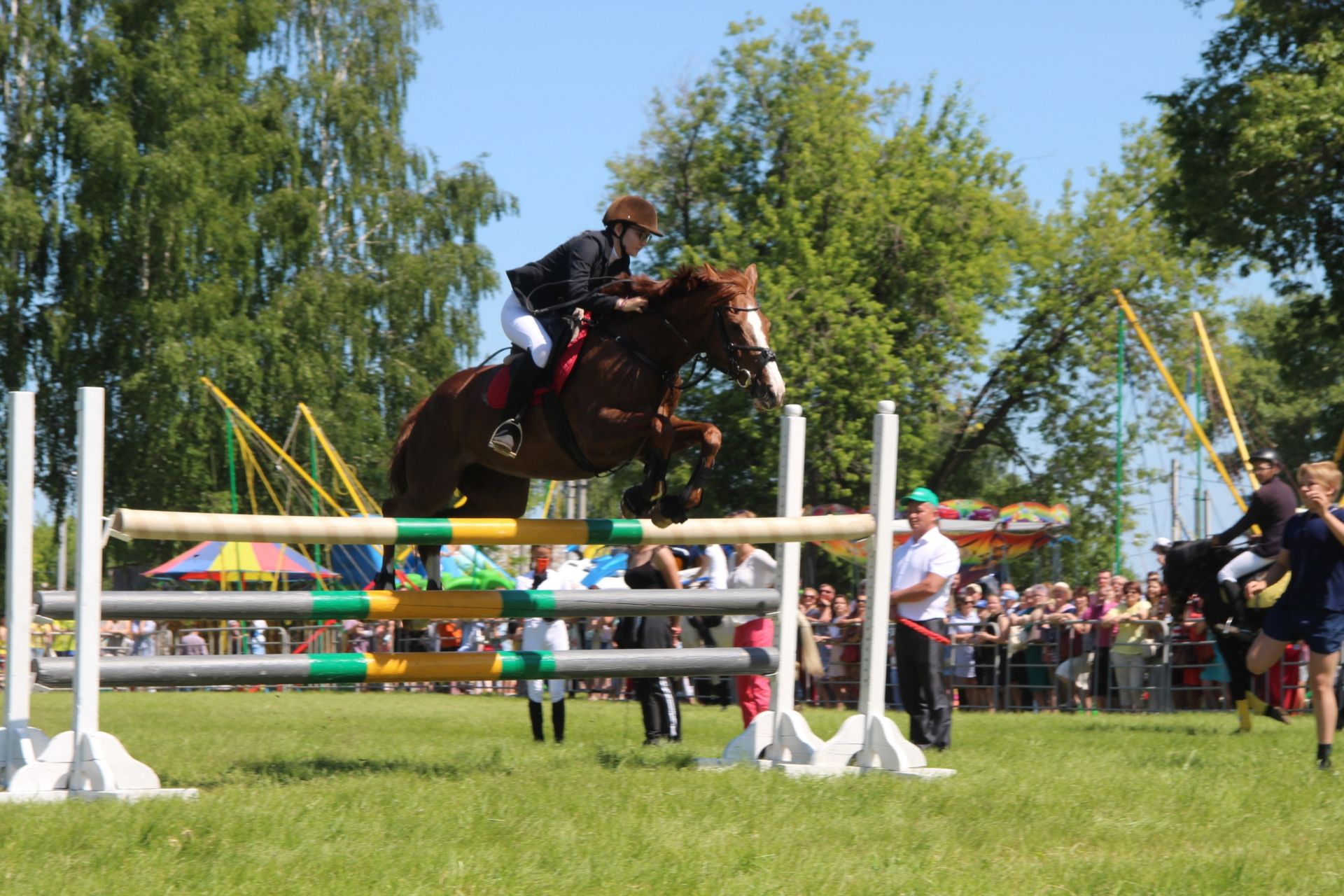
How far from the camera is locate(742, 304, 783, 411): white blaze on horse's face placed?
6.47 m

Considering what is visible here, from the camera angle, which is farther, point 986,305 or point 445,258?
point 986,305

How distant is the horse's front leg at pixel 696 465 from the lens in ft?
21.8

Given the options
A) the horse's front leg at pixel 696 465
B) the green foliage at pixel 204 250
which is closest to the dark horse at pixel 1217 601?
the horse's front leg at pixel 696 465

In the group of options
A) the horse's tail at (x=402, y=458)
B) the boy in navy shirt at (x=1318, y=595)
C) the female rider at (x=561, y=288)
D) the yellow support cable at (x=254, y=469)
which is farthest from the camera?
the yellow support cable at (x=254, y=469)

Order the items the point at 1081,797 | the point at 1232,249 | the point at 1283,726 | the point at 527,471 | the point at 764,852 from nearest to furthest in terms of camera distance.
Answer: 1. the point at 764,852
2. the point at 1081,797
3. the point at 527,471
4. the point at 1283,726
5. the point at 1232,249

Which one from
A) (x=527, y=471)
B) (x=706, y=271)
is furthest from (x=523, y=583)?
(x=706, y=271)

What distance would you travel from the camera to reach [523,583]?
1360 cm

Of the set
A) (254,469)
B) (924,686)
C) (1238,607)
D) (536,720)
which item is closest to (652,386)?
(924,686)

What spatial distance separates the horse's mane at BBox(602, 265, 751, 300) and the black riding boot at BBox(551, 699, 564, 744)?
4.60 m

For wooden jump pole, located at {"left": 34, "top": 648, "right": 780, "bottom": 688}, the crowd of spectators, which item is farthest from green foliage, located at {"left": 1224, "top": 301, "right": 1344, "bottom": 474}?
wooden jump pole, located at {"left": 34, "top": 648, "right": 780, "bottom": 688}

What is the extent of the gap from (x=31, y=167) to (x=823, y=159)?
1731 centimetres

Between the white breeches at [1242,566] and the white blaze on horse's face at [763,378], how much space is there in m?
5.75

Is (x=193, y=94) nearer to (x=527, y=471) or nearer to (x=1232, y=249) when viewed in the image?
(x=1232, y=249)

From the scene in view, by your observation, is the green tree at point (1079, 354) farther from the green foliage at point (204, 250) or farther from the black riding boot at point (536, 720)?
the black riding boot at point (536, 720)
